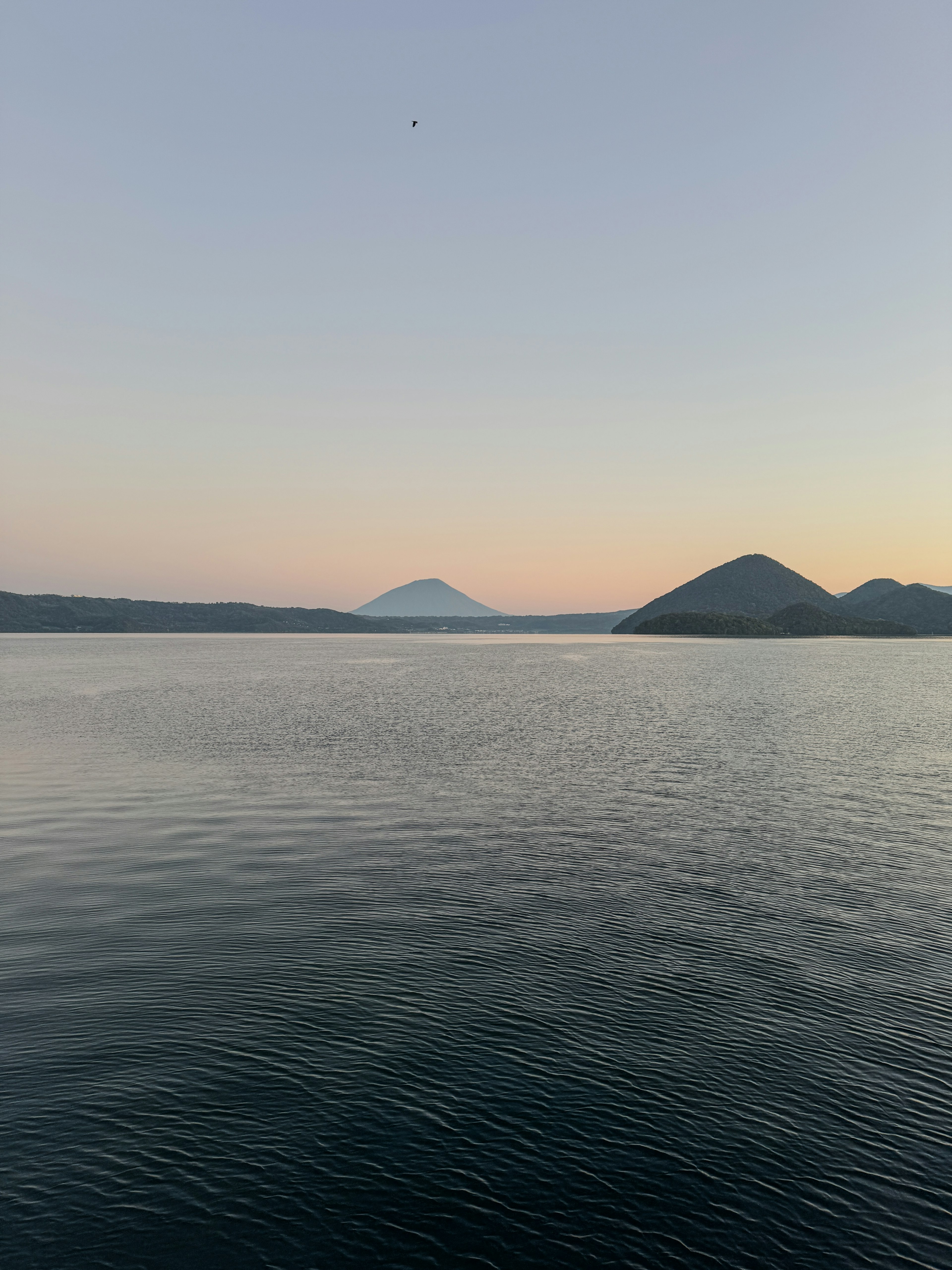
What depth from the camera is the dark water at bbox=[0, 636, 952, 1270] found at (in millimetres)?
13227

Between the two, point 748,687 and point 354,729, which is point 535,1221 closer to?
point 354,729

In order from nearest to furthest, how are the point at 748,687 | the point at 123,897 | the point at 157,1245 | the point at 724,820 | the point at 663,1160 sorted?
1. the point at 157,1245
2. the point at 663,1160
3. the point at 123,897
4. the point at 724,820
5. the point at 748,687

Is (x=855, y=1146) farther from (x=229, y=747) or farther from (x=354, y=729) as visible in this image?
(x=354, y=729)

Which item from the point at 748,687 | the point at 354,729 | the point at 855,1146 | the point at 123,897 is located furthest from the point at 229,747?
the point at 748,687

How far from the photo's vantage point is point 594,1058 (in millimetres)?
17938

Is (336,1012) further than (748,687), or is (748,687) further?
(748,687)

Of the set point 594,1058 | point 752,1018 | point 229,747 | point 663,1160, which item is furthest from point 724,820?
point 229,747

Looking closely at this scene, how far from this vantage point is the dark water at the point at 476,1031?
521 inches

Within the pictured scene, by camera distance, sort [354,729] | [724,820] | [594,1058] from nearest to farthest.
Answer: [594,1058]
[724,820]
[354,729]

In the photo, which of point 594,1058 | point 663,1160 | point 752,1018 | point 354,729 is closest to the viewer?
point 663,1160

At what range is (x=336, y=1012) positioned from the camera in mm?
20016

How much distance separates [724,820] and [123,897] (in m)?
29.6

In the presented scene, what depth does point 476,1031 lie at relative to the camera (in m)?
19.1

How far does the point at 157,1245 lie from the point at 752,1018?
14.4 metres
